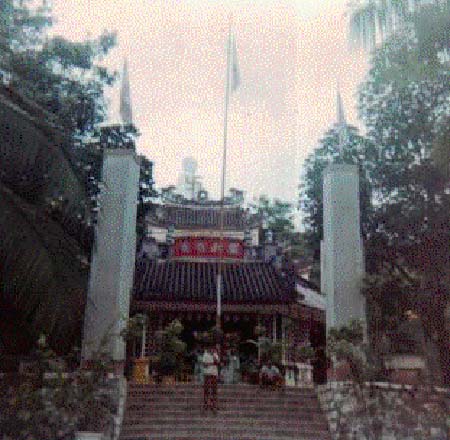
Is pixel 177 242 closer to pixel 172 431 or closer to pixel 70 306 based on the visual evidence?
pixel 172 431

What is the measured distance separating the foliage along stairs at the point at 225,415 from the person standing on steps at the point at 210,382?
0.62 ft

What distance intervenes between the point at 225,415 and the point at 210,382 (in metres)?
0.66

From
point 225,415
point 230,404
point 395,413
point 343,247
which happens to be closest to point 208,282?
point 230,404

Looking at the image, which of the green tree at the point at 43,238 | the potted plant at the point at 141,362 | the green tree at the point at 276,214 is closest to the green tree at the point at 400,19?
the green tree at the point at 43,238

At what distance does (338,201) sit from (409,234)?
4.36 meters

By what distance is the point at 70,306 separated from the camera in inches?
299

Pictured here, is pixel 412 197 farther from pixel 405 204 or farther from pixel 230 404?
pixel 230 404

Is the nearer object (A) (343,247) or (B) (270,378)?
(A) (343,247)

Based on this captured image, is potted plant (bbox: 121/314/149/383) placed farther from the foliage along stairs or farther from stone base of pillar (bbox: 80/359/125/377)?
the foliage along stairs

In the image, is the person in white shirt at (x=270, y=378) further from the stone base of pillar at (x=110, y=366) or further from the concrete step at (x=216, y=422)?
the stone base of pillar at (x=110, y=366)

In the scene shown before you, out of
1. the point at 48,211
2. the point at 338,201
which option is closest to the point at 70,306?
the point at 48,211

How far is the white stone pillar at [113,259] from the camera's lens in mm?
11938

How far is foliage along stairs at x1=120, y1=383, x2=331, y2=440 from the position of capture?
38.5 ft

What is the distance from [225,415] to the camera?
12.5m
